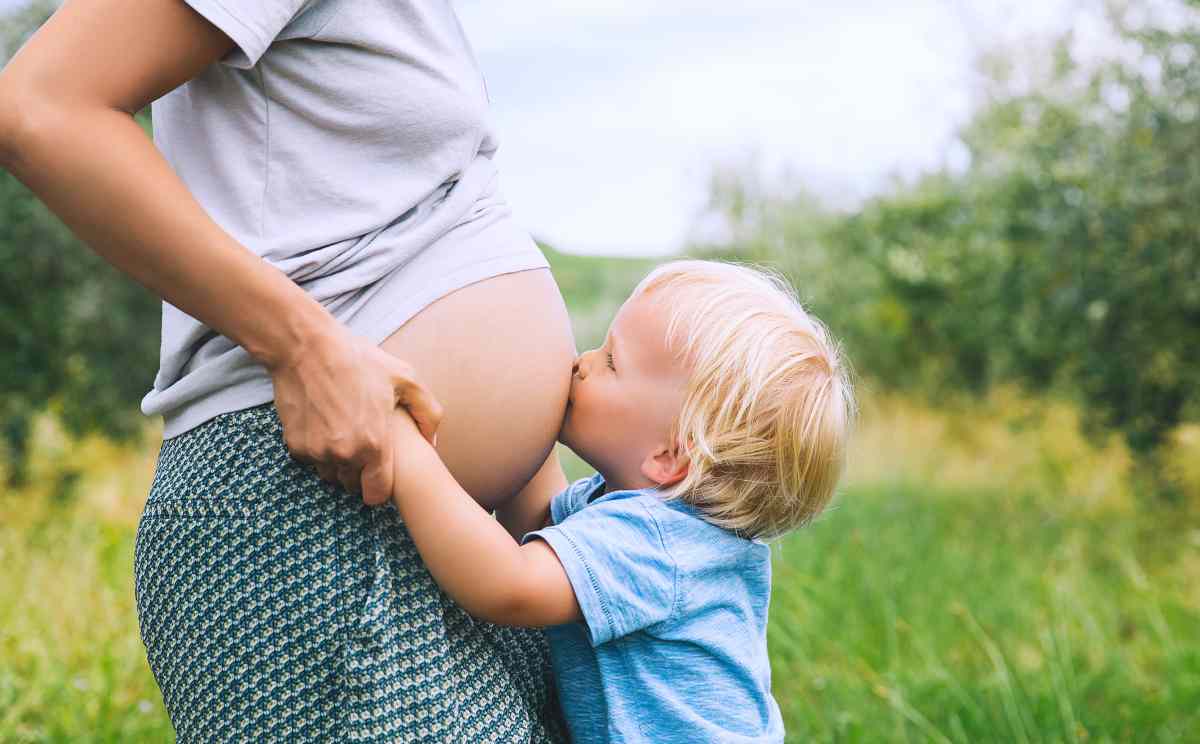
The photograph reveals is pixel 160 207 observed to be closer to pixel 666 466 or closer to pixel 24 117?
pixel 24 117

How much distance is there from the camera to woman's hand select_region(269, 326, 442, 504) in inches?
47.0

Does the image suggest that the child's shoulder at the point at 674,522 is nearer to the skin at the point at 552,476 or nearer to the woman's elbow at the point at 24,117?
the skin at the point at 552,476

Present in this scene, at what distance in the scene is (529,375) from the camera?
4.82 ft

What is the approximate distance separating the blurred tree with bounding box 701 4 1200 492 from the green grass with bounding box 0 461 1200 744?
83 centimetres

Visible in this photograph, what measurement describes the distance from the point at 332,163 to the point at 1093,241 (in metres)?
5.20

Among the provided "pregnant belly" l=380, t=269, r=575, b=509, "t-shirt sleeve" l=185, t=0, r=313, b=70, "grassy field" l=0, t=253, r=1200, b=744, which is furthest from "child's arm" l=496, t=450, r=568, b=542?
"grassy field" l=0, t=253, r=1200, b=744

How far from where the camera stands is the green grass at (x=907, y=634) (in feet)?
9.87

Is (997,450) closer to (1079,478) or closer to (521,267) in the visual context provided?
(1079,478)

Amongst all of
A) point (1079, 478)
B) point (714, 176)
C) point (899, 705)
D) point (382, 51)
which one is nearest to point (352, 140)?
point (382, 51)

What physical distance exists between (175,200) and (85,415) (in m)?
5.30

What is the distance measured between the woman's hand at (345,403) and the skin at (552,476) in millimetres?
36

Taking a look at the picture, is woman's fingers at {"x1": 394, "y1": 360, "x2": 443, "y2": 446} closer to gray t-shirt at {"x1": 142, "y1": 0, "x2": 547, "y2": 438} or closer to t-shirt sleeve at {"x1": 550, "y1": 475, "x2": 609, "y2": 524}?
gray t-shirt at {"x1": 142, "y1": 0, "x2": 547, "y2": 438}

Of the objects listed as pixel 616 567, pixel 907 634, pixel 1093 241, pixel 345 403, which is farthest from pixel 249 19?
pixel 1093 241

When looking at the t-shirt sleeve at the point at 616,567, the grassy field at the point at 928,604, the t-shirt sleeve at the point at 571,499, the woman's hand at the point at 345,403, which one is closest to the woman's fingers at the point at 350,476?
the woman's hand at the point at 345,403
